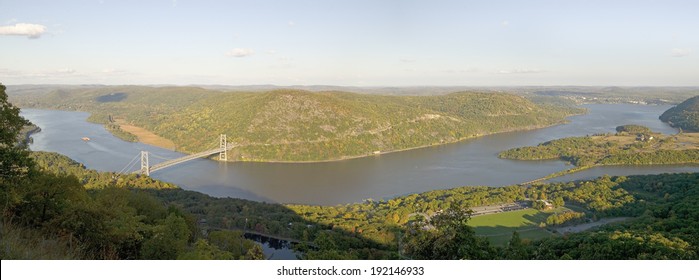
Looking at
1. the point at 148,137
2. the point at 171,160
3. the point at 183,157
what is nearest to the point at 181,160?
the point at 171,160

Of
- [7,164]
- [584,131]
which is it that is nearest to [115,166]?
[7,164]

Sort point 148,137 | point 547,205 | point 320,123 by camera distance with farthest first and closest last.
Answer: point 148,137
point 320,123
point 547,205

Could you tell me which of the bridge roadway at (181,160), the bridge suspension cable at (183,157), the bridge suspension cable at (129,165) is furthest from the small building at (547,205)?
the bridge suspension cable at (129,165)

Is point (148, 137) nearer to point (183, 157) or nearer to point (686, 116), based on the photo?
point (183, 157)

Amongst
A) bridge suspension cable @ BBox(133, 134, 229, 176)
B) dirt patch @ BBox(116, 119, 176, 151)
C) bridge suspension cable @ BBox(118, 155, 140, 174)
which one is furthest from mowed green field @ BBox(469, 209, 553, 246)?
dirt patch @ BBox(116, 119, 176, 151)

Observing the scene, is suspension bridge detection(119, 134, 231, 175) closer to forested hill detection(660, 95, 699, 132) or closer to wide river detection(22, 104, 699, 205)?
wide river detection(22, 104, 699, 205)

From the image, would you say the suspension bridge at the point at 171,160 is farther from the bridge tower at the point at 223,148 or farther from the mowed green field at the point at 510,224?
the mowed green field at the point at 510,224

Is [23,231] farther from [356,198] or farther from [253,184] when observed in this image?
[253,184]
